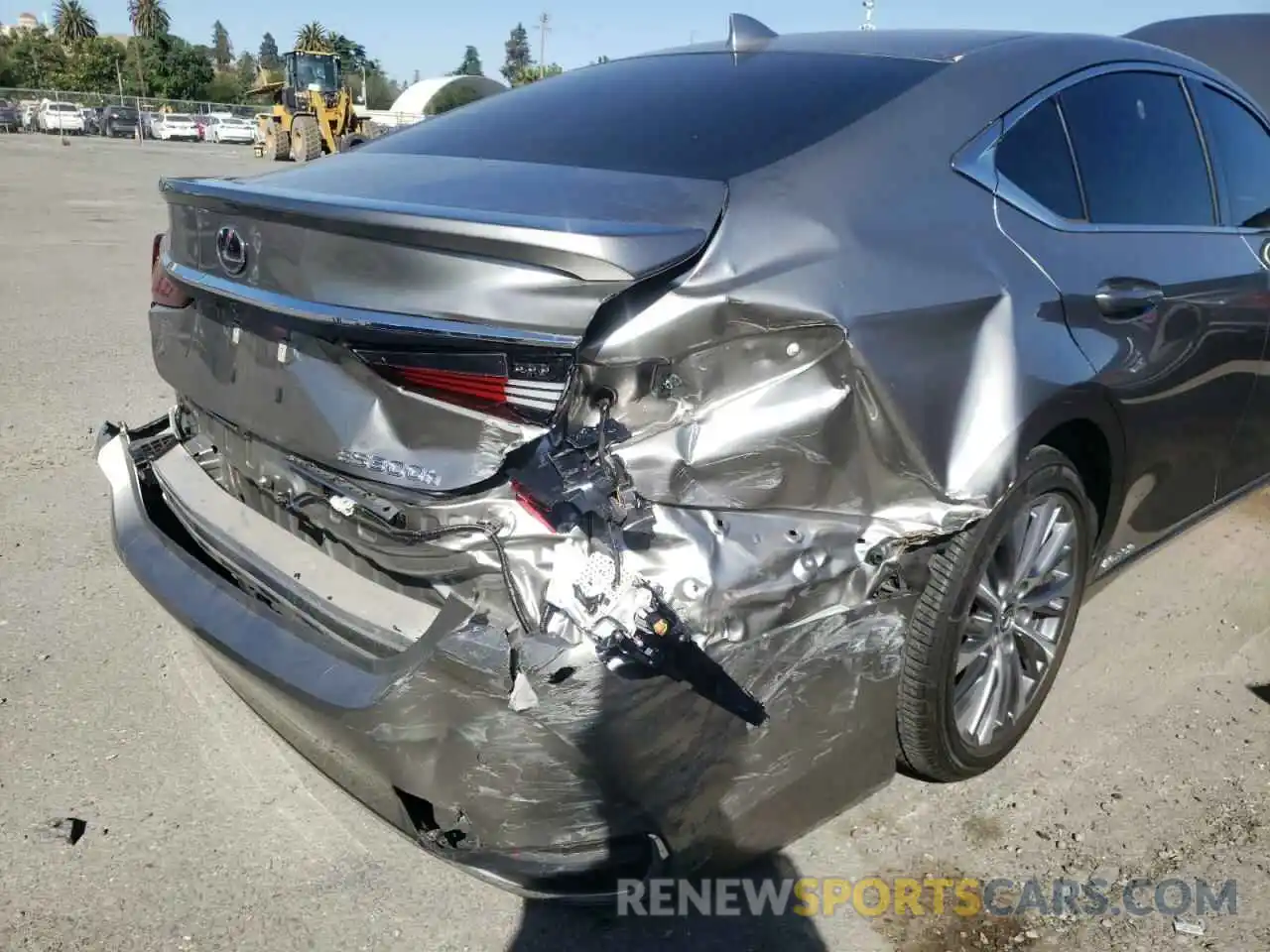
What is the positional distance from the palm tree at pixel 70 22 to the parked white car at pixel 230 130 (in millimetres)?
49243

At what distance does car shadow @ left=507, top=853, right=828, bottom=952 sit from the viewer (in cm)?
226

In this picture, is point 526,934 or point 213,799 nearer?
point 526,934

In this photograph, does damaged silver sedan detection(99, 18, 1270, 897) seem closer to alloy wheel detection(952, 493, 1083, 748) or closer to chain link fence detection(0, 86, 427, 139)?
alloy wheel detection(952, 493, 1083, 748)

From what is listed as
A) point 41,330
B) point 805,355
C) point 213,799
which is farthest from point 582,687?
point 41,330

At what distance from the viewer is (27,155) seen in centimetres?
2981

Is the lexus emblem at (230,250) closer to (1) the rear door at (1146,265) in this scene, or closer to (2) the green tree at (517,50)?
(1) the rear door at (1146,265)

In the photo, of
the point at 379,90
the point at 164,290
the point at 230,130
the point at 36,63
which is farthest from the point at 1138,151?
the point at 379,90

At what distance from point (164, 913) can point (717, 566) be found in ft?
4.65

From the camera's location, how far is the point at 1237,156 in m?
3.60

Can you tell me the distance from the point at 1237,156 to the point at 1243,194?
5.6 inches

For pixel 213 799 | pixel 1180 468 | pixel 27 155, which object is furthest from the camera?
pixel 27 155

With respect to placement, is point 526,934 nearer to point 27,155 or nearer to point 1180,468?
point 1180,468

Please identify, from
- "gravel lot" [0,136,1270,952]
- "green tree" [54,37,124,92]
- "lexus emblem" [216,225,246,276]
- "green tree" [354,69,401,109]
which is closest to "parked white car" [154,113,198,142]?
"green tree" [54,37,124,92]

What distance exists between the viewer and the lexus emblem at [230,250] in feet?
7.54
